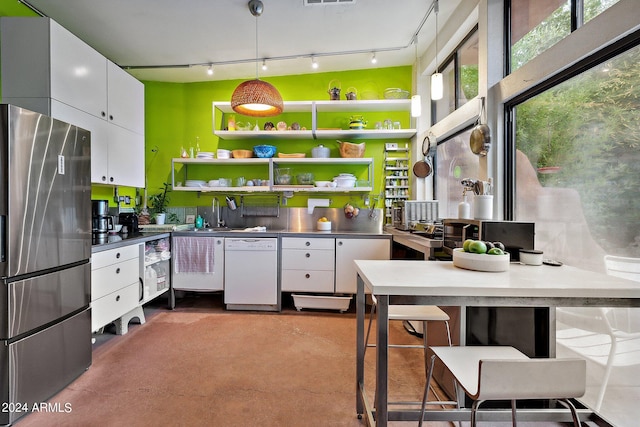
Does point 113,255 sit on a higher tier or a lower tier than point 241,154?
lower

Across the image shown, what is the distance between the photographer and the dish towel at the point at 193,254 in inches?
144

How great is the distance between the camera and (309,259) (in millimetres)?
3604

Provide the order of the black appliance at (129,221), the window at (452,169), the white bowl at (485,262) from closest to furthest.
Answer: the white bowl at (485,262)
the window at (452,169)
the black appliance at (129,221)

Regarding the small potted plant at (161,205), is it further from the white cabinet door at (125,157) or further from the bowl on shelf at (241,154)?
the bowl on shelf at (241,154)

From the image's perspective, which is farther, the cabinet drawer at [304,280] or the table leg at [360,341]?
the cabinet drawer at [304,280]

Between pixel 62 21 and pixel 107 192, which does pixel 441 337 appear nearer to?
pixel 107 192

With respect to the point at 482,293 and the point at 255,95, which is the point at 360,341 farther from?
the point at 255,95

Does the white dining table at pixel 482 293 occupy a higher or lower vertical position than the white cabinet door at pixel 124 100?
lower

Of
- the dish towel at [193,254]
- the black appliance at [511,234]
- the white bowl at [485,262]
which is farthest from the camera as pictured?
the dish towel at [193,254]

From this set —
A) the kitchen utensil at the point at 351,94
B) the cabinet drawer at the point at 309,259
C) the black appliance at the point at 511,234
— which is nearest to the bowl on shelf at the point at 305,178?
the cabinet drawer at the point at 309,259

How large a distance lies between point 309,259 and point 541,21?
110 inches

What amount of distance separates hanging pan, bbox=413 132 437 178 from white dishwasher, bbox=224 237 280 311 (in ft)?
5.87

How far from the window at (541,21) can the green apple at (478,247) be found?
1.31 m

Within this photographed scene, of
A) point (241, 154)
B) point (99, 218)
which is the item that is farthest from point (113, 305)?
point (241, 154)
